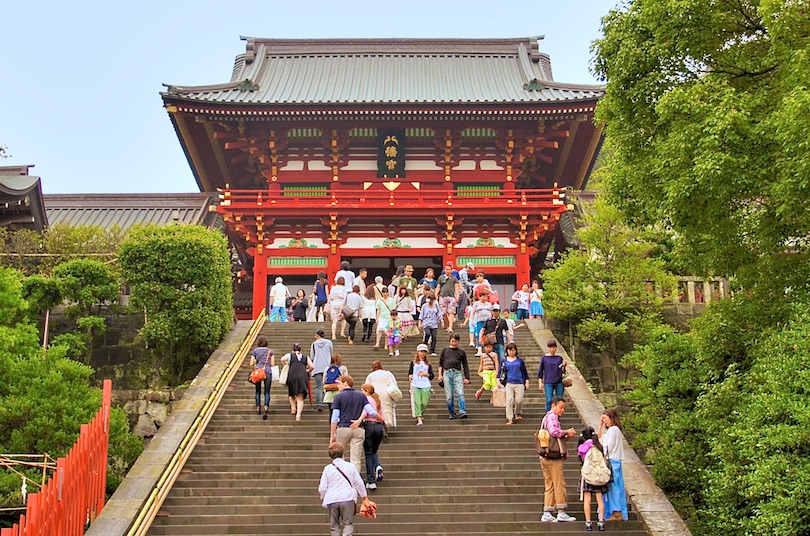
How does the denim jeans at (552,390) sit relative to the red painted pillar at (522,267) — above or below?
below

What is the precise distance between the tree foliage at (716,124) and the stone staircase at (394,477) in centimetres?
412

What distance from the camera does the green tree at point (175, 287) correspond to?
16.9 m

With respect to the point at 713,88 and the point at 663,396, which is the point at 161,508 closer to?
the point at 663,396

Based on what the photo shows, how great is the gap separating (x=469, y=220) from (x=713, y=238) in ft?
50.0

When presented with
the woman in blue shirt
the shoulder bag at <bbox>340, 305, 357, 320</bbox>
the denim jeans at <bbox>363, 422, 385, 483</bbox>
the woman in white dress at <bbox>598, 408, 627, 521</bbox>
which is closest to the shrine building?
the shoulder bag at <bbox>340, 305, 357, 320</bbox>

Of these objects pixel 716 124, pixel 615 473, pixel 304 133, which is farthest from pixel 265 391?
pixel 304 133

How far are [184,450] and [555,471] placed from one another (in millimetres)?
5784

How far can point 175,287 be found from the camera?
56.2 ft

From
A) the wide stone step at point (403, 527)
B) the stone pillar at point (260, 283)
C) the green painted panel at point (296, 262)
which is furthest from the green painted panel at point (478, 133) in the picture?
the wide stone step at point (403, 527)

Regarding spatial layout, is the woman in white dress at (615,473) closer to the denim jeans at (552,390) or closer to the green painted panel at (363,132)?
the denim jeans at (552,390)

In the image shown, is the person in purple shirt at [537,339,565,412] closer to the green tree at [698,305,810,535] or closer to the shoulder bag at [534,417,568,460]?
the shoulder bag at [534,417,568,460]

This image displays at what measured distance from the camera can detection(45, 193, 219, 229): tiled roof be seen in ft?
99.0

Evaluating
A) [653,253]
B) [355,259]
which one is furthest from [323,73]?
[653,253]

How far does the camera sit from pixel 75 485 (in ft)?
34.8
